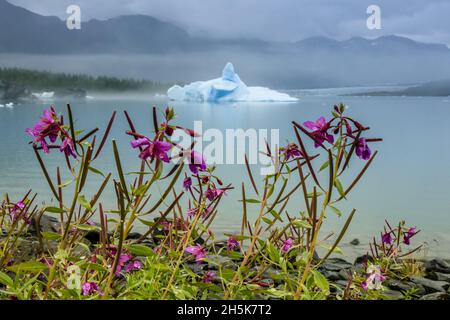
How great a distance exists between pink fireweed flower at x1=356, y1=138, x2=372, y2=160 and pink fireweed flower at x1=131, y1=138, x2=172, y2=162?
549mm

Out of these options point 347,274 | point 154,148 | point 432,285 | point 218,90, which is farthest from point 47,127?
point 218,90

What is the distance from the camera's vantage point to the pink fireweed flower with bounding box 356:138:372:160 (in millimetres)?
1650

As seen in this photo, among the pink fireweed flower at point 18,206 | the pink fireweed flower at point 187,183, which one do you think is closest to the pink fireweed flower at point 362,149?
the pink fireweed flower at point 187,183

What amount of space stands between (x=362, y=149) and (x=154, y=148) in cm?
60

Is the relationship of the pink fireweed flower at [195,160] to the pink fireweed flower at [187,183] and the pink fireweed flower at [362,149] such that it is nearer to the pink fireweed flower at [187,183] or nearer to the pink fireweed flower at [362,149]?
the pink fireweed flower at [362,149]

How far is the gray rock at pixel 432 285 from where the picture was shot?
278cm

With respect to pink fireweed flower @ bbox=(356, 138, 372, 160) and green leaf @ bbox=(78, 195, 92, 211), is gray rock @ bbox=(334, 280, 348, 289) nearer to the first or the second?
pink fireweed flower @ bbox=(356, 138, 372, 160)

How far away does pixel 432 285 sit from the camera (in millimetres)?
2826

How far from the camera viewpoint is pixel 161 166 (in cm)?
150

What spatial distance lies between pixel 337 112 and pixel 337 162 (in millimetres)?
141

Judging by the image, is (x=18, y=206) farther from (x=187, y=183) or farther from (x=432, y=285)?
(x=432, y=285)

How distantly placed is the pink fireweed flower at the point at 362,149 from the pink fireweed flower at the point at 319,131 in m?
0.08
